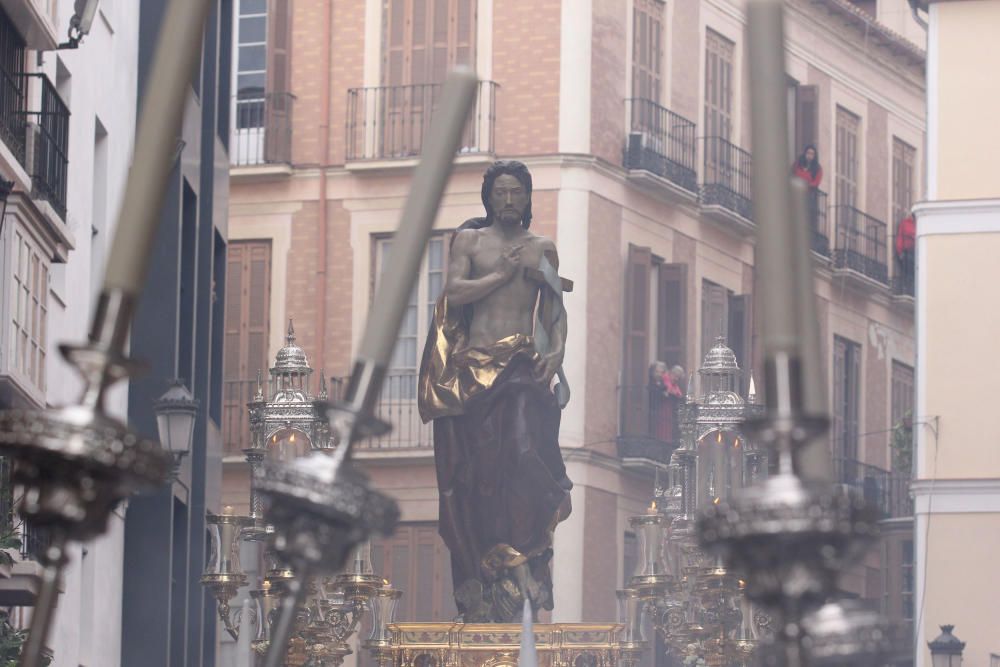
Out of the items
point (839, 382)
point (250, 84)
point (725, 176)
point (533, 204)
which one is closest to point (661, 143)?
point (725, 176)

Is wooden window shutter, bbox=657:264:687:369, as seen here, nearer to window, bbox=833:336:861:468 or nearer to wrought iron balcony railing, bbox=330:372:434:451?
wrought iron balcony railing, bbox=330:372:434:451

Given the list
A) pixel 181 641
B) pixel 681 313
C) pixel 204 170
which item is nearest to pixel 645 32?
pixel 681 313

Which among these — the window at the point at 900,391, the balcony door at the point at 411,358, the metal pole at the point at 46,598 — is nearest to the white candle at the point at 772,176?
the metal pole at the point at 46,598

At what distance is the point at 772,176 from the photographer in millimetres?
4945

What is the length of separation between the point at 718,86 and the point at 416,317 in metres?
7.30

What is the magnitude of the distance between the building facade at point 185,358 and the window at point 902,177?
21.9 m

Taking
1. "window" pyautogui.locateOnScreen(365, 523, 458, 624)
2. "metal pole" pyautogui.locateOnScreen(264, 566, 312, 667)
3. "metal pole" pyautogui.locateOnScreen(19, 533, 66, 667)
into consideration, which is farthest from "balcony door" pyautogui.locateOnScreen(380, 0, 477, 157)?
"metal pole" pyautogui.locateOnScreen(19, 533, 66, 667)

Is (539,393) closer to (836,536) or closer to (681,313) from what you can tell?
(836,536)

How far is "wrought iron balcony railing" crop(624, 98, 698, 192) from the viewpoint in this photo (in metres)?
46.0

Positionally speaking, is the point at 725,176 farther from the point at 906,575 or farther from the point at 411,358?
the point at 906,575

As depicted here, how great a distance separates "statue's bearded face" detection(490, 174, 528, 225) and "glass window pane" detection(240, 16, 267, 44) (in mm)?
23490

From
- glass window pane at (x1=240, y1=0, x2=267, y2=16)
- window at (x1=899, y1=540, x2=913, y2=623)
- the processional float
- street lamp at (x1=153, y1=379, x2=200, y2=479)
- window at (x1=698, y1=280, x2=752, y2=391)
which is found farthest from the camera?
window at (x1=899, y1=540, x2=913, y2=623)

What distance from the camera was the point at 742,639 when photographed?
2139 centimetres

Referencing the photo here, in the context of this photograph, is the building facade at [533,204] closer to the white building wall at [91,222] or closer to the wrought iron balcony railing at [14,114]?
the white building wall at [91,222]
